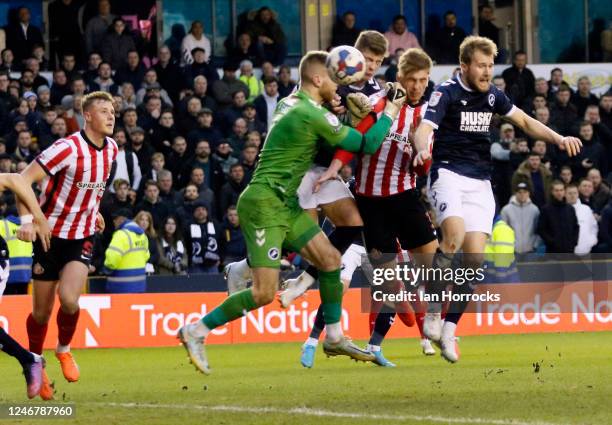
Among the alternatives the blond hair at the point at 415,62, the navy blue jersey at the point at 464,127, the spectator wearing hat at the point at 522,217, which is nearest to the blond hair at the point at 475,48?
the navy blue jersey at the point at 464,127

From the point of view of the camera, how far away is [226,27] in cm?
2614

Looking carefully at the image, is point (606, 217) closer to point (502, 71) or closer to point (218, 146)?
point (502, 71)

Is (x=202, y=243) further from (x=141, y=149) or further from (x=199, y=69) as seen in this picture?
(x=199, y=69)

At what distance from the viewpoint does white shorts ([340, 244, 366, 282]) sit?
14.6m

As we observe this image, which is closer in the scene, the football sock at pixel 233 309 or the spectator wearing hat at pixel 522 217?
the football sock at pixel 233 309

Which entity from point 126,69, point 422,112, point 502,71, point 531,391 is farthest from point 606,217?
point 531,391

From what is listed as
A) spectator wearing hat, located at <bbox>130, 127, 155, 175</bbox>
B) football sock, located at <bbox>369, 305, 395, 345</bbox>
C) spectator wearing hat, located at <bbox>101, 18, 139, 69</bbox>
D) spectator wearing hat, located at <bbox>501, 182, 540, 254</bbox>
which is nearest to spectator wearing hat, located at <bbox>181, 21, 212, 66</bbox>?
spectator wearing hat, located at <bbox>101, 18, 139, 69</bbox>

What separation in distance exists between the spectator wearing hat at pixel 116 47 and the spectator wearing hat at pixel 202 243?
4087mm

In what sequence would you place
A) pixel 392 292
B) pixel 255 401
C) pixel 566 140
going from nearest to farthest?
pixel 255 401 < pixel 566 140 < pixel 392 292

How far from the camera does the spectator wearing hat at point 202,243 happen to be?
20.1 m

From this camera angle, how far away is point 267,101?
22.9 meters

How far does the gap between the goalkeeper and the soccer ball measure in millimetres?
72

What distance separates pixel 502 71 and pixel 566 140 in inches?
511

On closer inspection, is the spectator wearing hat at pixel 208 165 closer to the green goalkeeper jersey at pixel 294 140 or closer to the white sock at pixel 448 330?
the white sock at pixel 448 330
